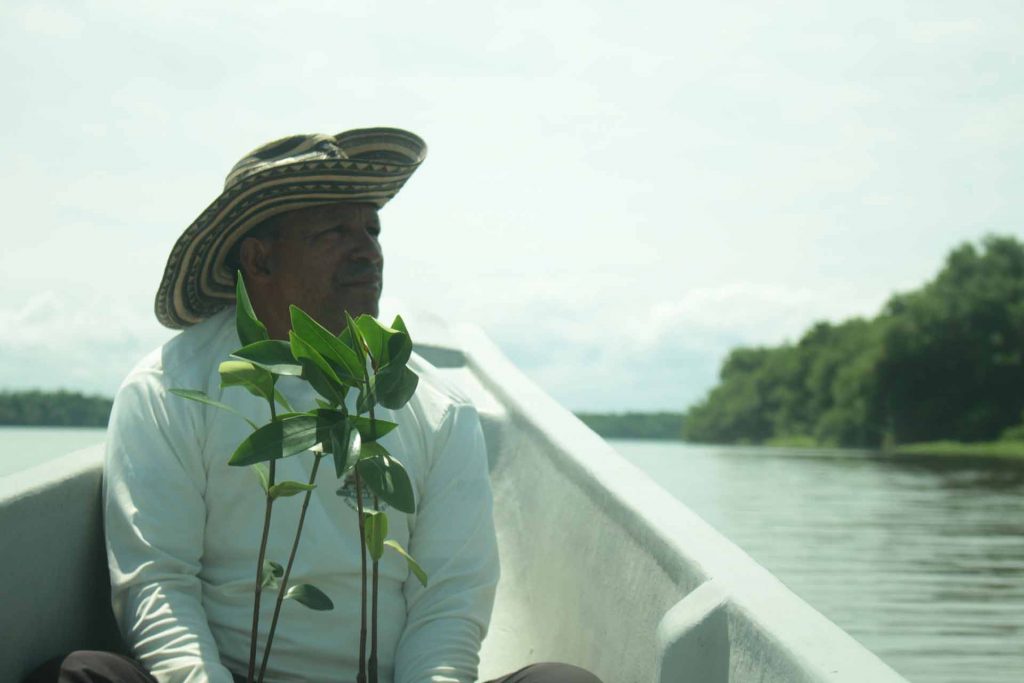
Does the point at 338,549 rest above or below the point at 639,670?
above

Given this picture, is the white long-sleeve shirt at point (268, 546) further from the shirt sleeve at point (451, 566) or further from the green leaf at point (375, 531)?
the green leaf at point (375, 531)

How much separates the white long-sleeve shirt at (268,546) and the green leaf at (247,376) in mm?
660

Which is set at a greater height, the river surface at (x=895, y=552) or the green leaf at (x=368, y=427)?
the green leaf at (x=368, y=427)

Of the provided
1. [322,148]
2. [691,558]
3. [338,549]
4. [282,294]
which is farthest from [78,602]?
[691,558]

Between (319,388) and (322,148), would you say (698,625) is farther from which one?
(322,148)

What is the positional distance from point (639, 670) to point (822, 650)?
0.61 m

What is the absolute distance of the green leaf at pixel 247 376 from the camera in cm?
128

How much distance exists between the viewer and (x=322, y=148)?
209cm

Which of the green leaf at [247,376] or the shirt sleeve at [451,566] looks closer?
the green leaf at [247,376]

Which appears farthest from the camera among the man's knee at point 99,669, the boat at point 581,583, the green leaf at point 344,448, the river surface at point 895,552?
the river surface at point 895,552

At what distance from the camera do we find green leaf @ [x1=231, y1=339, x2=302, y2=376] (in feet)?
4.15

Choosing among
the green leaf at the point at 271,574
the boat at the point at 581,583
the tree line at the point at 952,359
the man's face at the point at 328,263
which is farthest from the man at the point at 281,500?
the tree line at the point at 952,359

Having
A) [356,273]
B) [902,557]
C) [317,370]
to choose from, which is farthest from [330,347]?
[902,557]

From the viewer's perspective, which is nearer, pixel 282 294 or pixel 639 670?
pixel 639 670
